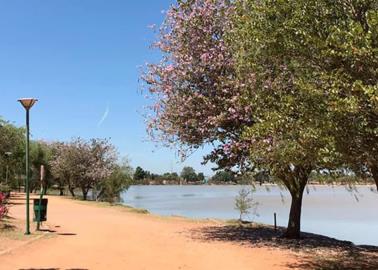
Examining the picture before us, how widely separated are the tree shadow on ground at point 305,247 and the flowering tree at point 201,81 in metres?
2.73

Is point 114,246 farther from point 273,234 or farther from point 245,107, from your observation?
point 273,234

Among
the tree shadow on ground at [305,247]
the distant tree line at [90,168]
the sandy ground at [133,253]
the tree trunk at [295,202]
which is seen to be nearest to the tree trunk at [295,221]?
the tree trunk at [295,202]

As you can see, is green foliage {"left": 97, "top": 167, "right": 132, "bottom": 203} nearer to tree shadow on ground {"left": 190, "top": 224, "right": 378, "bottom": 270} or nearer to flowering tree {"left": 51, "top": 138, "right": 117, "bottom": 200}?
flowering tree {"left": 51, "top": 138, "right": 117, "bottom": 200}

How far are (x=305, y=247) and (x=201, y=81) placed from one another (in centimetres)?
619

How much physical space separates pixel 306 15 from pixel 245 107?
612 cm

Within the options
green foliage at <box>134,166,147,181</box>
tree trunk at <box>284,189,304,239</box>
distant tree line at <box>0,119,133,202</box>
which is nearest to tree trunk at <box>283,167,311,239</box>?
tree trunk at <box>284,189,304,239</box>

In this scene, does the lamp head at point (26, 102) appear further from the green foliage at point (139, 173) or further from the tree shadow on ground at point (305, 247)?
the green foliage at point (139, 173)

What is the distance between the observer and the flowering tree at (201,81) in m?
17.9

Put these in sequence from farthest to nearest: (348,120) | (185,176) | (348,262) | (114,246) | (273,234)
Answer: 1. (185,176)
2. (273,234)
3. (114,246)
4. (348,262)
5. (348,120)

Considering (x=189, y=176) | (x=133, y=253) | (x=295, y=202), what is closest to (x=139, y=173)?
(x=189, y=176)

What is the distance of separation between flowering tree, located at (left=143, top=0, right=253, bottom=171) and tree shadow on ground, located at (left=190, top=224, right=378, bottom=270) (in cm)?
273

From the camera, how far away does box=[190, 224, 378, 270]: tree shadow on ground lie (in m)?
13.9

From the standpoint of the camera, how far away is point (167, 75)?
18984 mm

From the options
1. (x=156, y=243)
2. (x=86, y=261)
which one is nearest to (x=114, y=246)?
(x=156, y=243)
